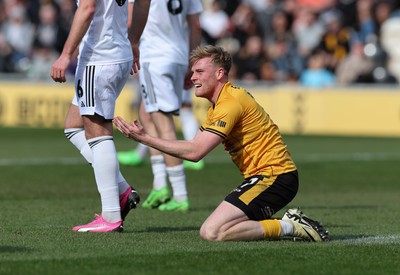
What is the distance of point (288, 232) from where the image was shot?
817 centimetres

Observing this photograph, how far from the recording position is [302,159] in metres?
17.2

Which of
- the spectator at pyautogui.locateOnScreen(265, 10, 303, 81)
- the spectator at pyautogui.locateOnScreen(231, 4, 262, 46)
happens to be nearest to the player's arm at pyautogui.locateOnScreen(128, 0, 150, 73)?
the spectator at pyautogui.locateOnScreen(265, 10, 303, 81)

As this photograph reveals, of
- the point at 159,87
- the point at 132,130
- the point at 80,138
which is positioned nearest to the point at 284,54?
the point at 159,87

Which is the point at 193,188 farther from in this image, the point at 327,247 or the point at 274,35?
the point at 274,35

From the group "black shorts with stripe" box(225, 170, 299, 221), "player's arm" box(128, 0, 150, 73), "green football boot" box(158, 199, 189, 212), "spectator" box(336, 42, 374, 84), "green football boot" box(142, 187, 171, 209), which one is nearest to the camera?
"black shorts with stripe" box(225, 170, 299, 221)

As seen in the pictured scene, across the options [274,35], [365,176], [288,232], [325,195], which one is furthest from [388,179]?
[274,35]

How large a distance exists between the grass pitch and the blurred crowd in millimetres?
5603

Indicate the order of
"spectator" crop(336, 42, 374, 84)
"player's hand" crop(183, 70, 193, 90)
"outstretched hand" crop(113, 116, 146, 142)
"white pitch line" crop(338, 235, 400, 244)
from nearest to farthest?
"outstretched hand" crop(113, 116, 146, 142) → "white pitch line" crop(338, 235, 400, 244) → "player's hand" crop(183, 70, 193, 90) → "spectator" crop(336, 42, 374, 84)

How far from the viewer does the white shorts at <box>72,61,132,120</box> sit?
27.5ft

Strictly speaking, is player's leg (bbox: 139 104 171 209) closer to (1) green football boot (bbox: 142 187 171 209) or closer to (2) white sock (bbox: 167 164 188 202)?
(1) green football boot (bbox: 142 187 171 209)

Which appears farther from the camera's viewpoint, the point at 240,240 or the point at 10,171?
the point at 10,171

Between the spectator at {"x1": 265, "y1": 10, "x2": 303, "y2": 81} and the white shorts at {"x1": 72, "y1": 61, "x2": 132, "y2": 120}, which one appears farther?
the spectator at {"x1": 265, "y1": 10, "x2": 303, "y2": 81}

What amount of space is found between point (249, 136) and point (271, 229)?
72 cm

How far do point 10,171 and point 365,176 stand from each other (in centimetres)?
486
